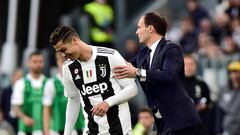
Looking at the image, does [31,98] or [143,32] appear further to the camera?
[31,98]

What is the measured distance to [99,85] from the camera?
31.5ft

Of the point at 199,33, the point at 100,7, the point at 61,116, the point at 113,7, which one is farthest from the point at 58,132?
the point at 113,7

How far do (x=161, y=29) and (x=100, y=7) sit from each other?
11.7m

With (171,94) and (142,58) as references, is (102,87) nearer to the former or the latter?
(142,58)

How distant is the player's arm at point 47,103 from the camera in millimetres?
13562

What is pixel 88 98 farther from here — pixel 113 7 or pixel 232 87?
pixel 113 7

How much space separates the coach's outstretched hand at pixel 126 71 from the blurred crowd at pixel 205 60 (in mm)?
3632

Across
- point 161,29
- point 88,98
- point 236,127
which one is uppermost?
point 161,29

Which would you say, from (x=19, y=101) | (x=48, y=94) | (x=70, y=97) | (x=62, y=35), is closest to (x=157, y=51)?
(x=62, y=35)

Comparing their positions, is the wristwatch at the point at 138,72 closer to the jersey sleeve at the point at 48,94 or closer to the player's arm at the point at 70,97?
the player's arm at the point at 70,97

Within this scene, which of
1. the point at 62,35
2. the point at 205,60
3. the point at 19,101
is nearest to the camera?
the point at 62,35

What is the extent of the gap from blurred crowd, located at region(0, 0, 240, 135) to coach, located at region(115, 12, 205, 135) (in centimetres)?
323

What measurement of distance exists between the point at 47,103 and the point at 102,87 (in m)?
4.12

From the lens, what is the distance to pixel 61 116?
1362cm
